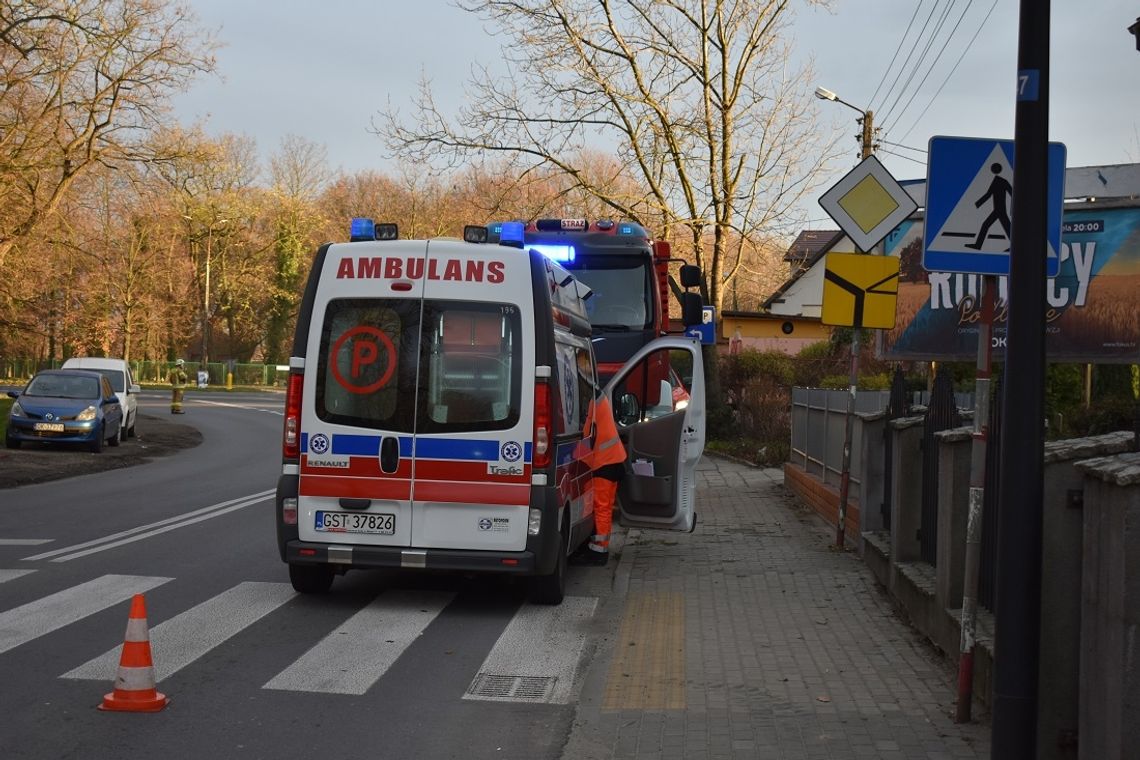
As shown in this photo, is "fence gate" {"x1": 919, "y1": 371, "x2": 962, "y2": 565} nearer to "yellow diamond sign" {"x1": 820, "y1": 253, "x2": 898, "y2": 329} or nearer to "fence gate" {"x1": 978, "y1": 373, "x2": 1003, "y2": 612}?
"fence gate" {"x1": 978, "y1": 373, "x2": 1003, "y2": 612}

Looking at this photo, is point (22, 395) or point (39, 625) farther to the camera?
point (22, 395)

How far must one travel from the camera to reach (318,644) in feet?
26.1

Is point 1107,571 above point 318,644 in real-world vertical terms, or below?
above

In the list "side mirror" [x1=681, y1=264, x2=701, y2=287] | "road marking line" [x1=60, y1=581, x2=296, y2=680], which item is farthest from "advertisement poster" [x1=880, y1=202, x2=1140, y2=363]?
"road marking line" [x1=60, y1=581, x2=296, y2=680]

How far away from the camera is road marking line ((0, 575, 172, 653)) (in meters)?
7.86

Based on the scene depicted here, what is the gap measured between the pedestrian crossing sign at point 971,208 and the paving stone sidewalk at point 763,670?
223 cm

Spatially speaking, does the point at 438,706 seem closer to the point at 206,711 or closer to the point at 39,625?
the point at 206,711

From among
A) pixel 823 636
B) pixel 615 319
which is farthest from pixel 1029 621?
pixel 615 319

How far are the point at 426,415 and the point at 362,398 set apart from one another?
0.48m

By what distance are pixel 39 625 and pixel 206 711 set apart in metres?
2.38

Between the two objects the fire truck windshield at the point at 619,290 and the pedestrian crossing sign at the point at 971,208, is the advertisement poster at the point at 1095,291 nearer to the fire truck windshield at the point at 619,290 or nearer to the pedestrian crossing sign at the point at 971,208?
the fire truck windshield at the point at 619,290

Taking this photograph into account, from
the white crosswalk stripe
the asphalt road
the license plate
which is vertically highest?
the license plate

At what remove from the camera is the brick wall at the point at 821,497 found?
13.0 m

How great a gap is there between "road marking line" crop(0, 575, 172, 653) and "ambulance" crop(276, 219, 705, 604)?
4.18 feet
